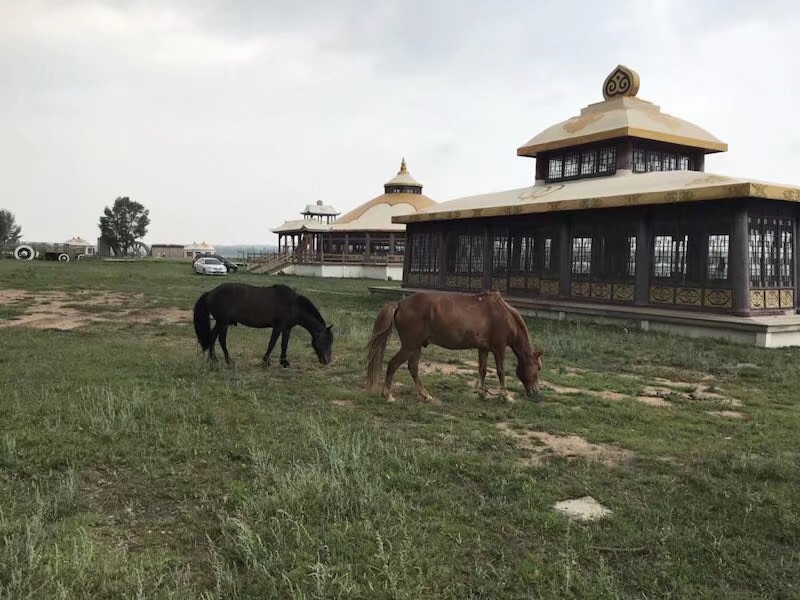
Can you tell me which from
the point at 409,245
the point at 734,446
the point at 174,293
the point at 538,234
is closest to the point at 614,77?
the point at 538,234

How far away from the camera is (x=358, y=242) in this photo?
1941 inches

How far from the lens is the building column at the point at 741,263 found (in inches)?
607

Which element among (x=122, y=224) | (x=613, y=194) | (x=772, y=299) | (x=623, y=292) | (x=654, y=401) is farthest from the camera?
(x=122, y=224)

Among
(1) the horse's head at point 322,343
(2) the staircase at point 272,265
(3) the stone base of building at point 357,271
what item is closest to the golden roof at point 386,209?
(3) the stone base of building at point 357,271

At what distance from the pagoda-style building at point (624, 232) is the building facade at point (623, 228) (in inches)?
1.5

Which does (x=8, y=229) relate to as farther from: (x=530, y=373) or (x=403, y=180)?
(x=530, y=373)

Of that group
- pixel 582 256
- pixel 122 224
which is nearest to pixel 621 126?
pixel 582 256

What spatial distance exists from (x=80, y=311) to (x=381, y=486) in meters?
17.0

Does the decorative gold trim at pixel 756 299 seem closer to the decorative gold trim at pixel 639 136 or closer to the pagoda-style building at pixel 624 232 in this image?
the pagoda-style building at pixel 624 232

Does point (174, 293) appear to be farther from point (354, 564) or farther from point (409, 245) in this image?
point (354, 564)

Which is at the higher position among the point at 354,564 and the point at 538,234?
the point at 538,234

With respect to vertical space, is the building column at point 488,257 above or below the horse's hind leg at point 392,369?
above

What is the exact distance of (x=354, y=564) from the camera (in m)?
3.86

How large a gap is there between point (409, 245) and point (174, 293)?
10219mm
